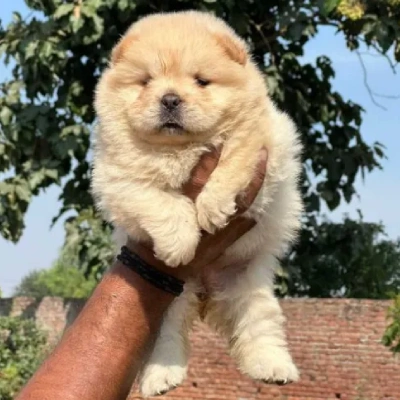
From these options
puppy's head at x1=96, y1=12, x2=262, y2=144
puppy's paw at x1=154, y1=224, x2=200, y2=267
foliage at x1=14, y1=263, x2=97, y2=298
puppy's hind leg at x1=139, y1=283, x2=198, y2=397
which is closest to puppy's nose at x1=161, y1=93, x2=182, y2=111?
puppy's head at x1=96, y1=12, x2=262, y2=144

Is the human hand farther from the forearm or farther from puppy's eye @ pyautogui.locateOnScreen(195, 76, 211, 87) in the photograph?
puppy's eye @ pyautogui.locateOnScreen(195, 76, 211, 87)

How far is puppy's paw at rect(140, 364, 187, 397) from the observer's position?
309 centimetres

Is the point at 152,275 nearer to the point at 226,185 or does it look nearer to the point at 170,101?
the point at 226,185

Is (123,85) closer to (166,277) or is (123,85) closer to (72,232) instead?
(166,277)

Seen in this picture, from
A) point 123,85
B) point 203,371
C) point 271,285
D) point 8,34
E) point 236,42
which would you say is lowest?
point 271,285

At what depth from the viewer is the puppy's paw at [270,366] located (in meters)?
3.14

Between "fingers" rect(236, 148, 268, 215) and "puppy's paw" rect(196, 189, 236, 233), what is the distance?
0.17 ft

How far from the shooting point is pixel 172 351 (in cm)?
319

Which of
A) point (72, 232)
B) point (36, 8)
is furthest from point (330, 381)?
point (36, 8)

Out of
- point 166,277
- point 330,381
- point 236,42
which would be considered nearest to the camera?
point 166,277

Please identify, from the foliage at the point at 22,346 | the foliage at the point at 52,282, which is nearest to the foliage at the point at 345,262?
the foliage at the point at 22,346

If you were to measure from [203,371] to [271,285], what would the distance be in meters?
7.18

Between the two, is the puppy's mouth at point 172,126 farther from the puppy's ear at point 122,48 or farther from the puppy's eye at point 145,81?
the puppy's ear at point 122,48

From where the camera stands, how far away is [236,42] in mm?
3262
